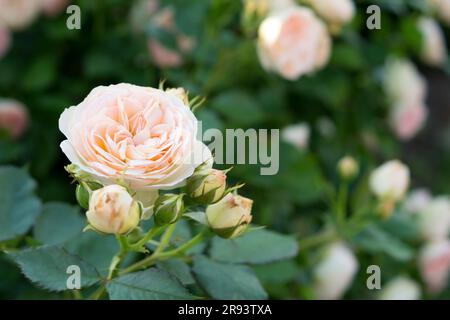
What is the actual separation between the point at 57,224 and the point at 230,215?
0.29m

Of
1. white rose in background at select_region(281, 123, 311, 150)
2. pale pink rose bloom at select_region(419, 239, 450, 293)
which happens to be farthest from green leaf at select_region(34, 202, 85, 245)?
pale pink rose bloom at select_region(419, 239, 450, 293)

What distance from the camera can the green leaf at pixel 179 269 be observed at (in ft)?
2.77

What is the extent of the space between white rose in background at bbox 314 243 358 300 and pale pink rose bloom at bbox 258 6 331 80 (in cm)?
30

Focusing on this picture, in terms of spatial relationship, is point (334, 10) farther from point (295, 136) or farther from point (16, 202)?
point (16, 202)

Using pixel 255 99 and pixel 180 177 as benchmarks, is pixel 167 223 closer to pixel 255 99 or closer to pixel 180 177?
pixel 180 177

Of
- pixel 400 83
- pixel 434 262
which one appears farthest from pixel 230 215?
pixel 400 83

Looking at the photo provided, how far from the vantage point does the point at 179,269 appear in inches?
33.9

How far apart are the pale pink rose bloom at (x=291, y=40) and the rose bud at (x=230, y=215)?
525mm

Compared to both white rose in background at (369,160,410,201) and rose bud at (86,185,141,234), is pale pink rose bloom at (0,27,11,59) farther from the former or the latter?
rose bud at (86,185,141,234)

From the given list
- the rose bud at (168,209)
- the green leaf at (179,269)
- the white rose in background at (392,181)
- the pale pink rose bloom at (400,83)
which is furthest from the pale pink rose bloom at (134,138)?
the pale pink rose bloom at (400,83)

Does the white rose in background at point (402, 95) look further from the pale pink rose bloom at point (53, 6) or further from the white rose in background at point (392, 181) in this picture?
the pale pink rose bloom at point (53, 6)

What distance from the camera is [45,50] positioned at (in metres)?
1.52

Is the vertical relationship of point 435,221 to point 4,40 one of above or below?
below

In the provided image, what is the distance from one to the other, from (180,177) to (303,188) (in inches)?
29.5
